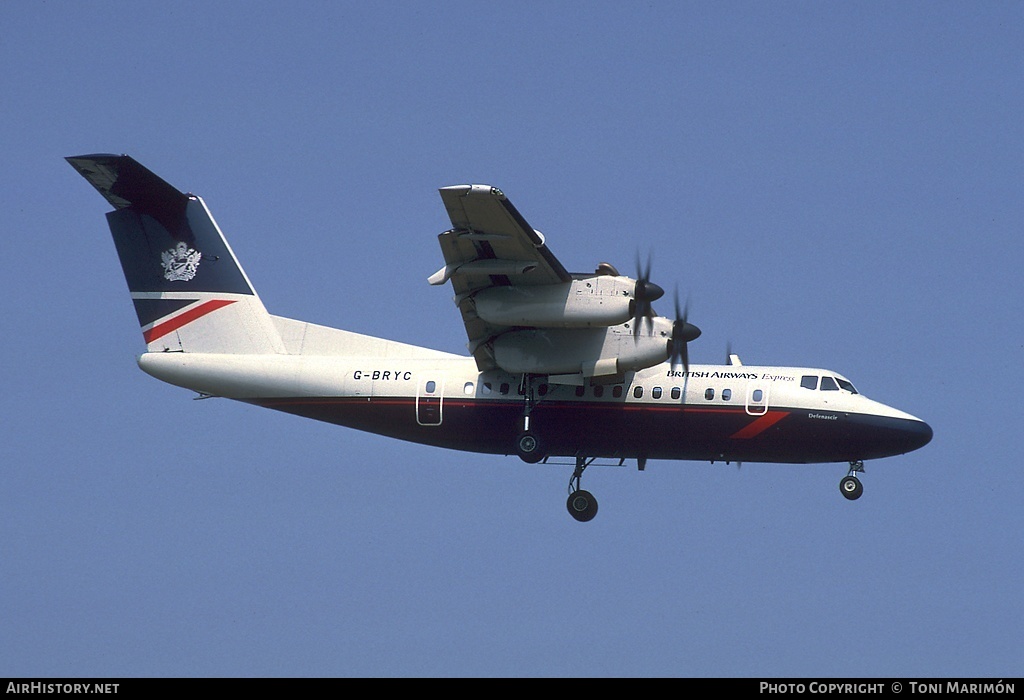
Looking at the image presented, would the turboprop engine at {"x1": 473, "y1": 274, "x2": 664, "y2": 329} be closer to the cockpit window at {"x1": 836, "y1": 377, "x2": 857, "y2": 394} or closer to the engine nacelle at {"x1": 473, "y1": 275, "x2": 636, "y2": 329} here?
the engine nacelle at {"x1": 473, "y1": 275, "x2": 636, "y2": 329}

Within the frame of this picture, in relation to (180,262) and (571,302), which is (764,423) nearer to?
(571,302)

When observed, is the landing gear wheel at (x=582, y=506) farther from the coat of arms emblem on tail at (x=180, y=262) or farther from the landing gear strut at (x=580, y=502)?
the coat of arms emblem on tail at (x=180, y=262)

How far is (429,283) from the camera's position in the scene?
28094mm

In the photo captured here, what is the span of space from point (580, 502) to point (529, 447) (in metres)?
2.27

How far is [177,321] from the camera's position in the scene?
32.6 meters

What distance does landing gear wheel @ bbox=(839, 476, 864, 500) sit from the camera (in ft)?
102

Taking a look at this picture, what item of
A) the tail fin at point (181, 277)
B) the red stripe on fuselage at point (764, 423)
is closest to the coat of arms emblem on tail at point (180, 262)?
the tail fin at point (181, 277)

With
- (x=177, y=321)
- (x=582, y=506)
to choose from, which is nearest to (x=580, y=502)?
(x=582, y=506)

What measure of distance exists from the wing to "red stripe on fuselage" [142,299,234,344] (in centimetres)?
698

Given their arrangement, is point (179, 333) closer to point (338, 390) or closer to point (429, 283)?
point (338, 390)

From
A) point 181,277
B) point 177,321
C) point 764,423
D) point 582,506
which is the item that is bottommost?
point 582,506

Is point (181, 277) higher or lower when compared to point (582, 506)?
higher
